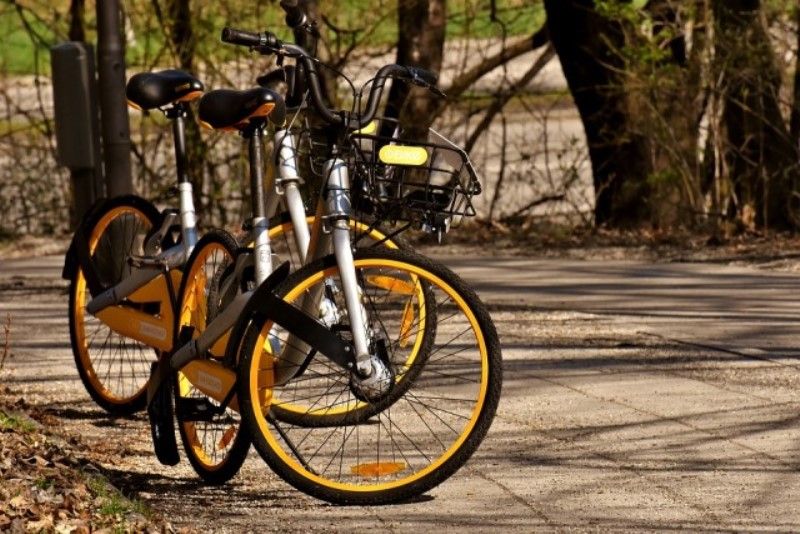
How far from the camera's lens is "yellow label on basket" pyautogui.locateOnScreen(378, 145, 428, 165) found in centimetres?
546

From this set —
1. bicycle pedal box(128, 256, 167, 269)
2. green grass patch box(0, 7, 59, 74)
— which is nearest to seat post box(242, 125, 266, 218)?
bicycle pedal box(128, 256, 167, 269)

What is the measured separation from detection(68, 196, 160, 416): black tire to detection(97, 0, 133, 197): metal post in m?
1.85

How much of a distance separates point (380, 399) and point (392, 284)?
65 centimetres

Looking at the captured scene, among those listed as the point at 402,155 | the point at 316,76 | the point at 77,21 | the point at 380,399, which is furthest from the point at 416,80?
the point at 77,21

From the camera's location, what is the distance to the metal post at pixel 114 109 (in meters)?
9.38

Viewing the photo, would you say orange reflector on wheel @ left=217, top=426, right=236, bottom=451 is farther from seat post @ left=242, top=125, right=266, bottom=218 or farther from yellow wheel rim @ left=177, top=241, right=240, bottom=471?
seat post @ left=242, top=125, right=266, bottom=218

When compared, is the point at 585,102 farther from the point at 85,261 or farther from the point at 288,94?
the point at 288,94

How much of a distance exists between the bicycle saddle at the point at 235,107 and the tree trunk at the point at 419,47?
7157 millimetres

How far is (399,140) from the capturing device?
5.49 m

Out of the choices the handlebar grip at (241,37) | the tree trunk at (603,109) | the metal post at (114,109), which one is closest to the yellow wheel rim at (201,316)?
the handlebar grip at (241,37)

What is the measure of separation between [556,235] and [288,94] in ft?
21.5

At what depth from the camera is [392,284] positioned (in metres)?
6.31

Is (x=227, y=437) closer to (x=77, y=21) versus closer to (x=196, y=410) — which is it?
(x=196, y=410)

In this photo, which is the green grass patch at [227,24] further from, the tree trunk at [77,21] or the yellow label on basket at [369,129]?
the yellow label on basket at [369,129]
